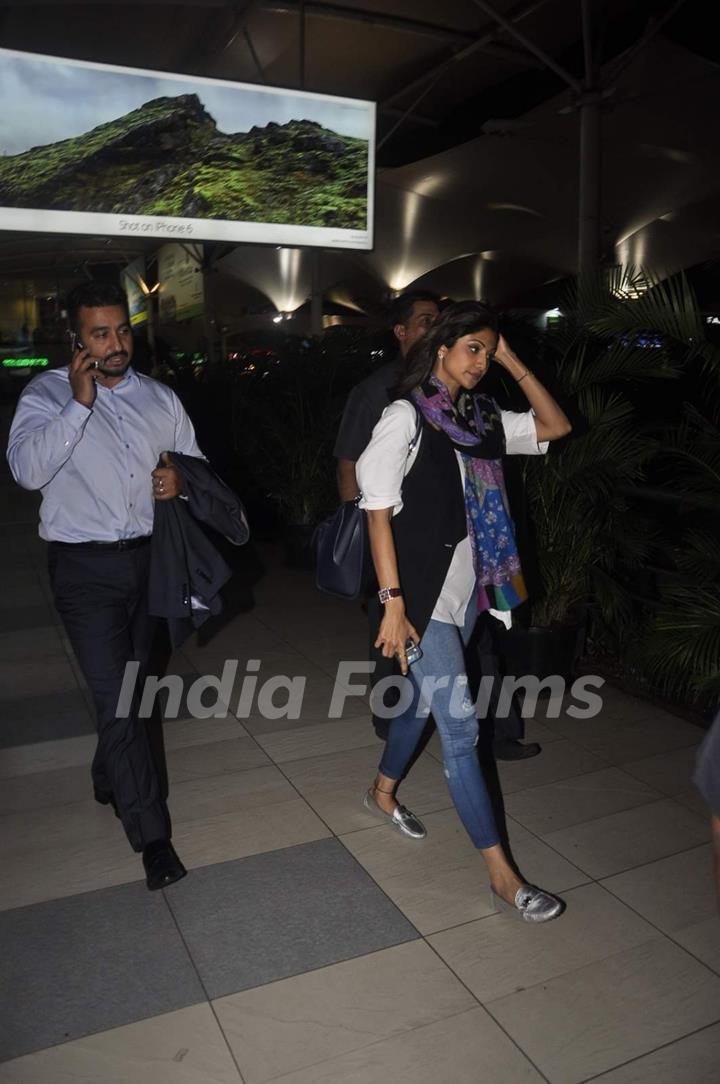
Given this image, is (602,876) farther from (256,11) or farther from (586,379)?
(256,11)

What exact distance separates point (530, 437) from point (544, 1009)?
1.75 meters

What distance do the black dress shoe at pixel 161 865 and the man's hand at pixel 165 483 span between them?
1159mm

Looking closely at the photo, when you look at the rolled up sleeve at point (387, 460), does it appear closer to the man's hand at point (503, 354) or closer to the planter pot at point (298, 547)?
the man's hand at point (503, 354)

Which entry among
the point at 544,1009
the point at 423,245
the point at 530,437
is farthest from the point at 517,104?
the point at 544,1009

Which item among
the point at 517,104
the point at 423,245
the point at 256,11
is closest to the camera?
the point at 256,11

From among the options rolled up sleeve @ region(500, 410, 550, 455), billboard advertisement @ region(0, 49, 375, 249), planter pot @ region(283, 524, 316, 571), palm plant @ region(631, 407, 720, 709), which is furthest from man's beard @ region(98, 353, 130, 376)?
planter pot @ region(283, 524, 316, 571)

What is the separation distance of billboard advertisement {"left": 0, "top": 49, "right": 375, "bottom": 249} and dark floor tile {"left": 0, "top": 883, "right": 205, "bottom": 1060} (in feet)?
14.5

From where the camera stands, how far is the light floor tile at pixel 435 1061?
82.5 inches

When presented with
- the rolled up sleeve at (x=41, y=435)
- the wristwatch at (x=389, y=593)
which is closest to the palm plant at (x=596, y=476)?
the wristwatch at (x=389, y=593)

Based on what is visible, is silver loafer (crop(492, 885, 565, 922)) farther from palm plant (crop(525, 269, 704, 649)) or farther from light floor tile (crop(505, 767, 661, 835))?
palm plant (crop(525, 269, 704, 649))

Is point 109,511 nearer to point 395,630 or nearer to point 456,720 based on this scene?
point 395,630

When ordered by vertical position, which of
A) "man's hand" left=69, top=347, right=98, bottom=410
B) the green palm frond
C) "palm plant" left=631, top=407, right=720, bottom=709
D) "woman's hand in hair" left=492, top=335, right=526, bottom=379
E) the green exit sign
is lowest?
"palm plant" left=631, top=407, right=720, bottom=709

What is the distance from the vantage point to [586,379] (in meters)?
4.43

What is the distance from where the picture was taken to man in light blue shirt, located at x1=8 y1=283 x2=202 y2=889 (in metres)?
2.76
